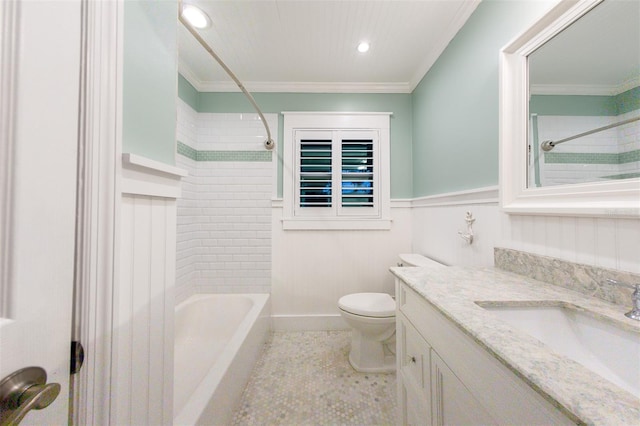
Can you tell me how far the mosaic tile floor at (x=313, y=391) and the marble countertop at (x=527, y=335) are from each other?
0.88 m

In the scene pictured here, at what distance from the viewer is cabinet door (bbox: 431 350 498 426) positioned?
0.57 metres

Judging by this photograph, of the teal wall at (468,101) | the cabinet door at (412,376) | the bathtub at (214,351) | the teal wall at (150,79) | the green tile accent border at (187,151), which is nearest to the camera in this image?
the teal wall at (150,79)

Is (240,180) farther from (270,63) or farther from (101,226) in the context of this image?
(101,226)

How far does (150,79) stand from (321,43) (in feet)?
4.87

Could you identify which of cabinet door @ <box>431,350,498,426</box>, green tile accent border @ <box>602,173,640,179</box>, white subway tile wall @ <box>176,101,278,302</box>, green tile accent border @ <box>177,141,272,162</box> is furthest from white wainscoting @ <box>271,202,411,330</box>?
green tile accent border @ <box>602,173,640,179</box>

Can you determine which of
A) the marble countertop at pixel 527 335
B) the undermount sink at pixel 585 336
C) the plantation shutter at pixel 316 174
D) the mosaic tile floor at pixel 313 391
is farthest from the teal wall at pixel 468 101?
the mosaic tile floor at pixel 313 391

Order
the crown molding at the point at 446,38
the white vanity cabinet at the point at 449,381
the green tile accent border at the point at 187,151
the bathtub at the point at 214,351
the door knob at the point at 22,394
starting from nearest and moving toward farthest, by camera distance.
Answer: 1. the door knob at the point at 22,394
2. the white vanity cabinet at the point at 449,381
3. the bathtub at the point at 214,351
4. the crown molding at the point at 446,38
5. the green tile accent border at the point at 187,151

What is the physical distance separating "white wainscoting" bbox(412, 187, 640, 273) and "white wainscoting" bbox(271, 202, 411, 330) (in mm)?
363

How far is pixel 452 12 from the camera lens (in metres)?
1.45

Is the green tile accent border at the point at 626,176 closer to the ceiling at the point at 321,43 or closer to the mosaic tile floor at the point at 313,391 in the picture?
the ceiling at the point at 321,43

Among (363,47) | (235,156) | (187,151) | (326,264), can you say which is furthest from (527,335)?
(187,151)

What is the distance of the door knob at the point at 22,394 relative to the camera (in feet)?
0.93

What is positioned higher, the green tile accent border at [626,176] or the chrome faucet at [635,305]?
the green tile accent border at [626,176]

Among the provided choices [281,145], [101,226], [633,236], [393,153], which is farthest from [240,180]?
[633,236]
